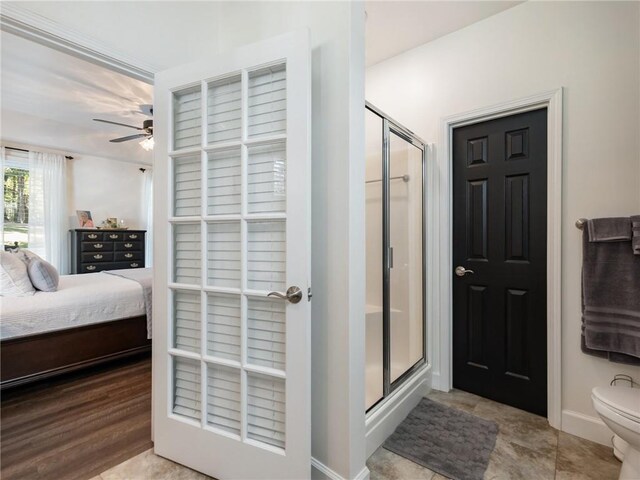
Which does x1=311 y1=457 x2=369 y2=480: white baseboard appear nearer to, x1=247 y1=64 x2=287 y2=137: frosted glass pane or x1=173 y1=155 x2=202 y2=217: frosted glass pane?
x1=173 y1=155 x2=202 y2=217: frosted glass pane

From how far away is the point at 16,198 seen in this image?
4746 mm

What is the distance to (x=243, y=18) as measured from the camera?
1.77 metres

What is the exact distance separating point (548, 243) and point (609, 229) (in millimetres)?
308

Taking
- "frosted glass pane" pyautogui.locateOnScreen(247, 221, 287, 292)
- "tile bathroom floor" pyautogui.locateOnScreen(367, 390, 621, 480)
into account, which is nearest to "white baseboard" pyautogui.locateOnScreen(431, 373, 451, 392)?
"tile bathroom floor" pyautogui.locateOnScreen(367, 390, 621, 480)

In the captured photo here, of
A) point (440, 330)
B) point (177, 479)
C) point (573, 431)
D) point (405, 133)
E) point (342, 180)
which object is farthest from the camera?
point (440, 330)

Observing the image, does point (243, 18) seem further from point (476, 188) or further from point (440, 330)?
point (440, 330)

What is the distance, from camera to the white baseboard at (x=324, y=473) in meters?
1.39

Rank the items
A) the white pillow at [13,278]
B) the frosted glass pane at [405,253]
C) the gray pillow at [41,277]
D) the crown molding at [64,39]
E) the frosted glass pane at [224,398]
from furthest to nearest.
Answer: the gray pillow at [41,277] < the white pillow at [13,278] < the frosted glass pane at [405,253] < the frosted glass pane at [224,398] < the crown molding at [64,39]

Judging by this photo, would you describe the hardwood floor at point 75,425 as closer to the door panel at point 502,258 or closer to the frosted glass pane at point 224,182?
the frosted glass pane at point 224,182

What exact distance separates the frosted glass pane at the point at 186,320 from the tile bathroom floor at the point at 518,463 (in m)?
0.63

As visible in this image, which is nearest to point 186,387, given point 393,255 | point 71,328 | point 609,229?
point 393,255

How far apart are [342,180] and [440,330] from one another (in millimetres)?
1676

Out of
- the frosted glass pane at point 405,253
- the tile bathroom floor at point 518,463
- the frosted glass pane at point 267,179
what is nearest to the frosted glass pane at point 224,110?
the frosted glass pane at point 267,179

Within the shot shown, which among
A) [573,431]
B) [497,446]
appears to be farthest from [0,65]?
[573,431]
